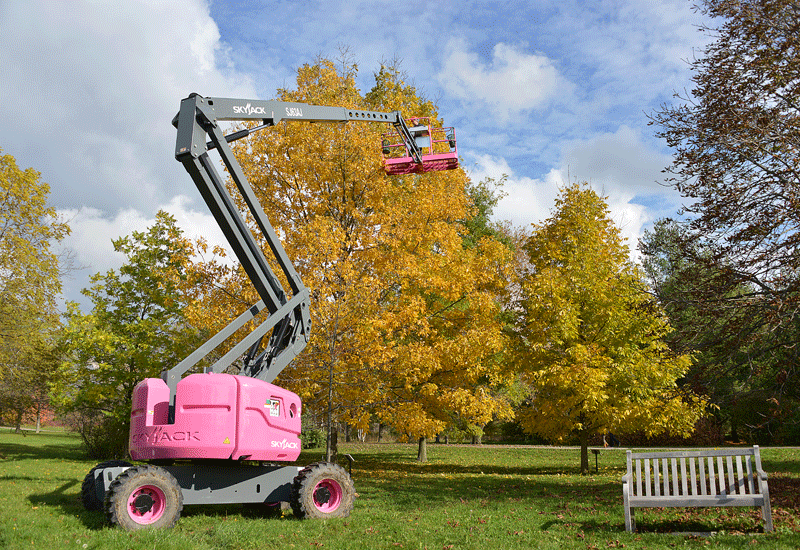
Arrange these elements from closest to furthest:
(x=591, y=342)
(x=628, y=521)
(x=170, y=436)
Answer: (x=628, y=521)
(x=170, y=436)
(x=591, y=342)

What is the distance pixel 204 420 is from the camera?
7438 millimetres

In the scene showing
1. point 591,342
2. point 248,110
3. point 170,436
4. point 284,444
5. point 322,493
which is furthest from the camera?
point 591,342

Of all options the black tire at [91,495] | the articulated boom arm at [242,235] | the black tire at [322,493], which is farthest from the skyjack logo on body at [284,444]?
the black tire at [91,495]

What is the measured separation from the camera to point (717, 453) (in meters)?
7.21

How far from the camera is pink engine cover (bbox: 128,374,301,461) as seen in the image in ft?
24.2

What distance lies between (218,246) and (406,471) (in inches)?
340

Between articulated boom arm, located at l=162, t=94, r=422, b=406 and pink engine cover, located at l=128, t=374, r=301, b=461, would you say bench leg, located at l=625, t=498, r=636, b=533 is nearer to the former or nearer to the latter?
pink engine cover, located at l=128, t=374, r=301, b=461

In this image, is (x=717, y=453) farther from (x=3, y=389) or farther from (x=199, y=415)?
(x=3, y=389)

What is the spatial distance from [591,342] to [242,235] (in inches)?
425

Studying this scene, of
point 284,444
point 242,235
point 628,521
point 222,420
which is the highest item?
point 242,235

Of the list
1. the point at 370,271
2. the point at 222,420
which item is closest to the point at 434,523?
the point at 222,420

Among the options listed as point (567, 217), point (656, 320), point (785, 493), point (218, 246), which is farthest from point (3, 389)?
point (785, 493)

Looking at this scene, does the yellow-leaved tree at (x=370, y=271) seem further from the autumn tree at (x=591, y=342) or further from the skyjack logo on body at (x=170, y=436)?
the skyjack logo on body at (x=170, y=436)

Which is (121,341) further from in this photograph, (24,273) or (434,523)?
(434,523)
